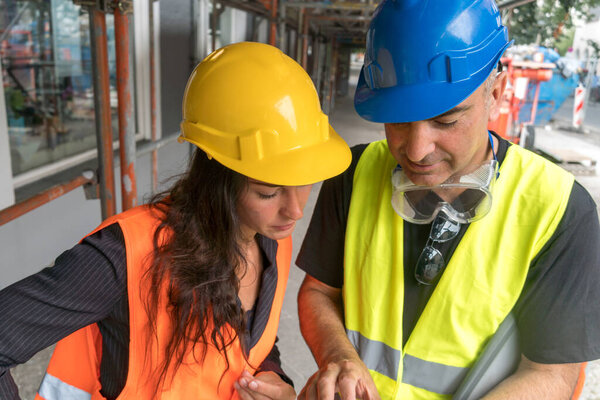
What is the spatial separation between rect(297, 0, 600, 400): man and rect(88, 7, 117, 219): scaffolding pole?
1.55 meters

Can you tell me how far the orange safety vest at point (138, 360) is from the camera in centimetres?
125

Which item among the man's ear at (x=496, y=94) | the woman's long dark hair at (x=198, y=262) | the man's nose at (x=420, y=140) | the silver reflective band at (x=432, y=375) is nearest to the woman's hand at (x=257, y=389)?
the woman's long dark hair at (x=198, y=262)

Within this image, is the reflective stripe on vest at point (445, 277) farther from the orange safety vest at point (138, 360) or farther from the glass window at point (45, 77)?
the glass window at point (45, 77)

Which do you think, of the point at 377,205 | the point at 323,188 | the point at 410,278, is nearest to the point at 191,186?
the point at 323,188

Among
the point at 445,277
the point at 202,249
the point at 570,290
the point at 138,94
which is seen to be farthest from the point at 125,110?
the point at 138,94

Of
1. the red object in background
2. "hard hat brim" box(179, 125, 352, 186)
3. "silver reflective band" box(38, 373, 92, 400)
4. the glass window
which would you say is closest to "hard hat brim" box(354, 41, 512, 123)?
"hard hat brim" box(179, 125, 352, 186)

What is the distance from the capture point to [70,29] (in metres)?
5.00

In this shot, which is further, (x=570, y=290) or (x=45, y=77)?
(x=45, y=77)

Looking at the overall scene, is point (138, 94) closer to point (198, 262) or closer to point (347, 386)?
point (198, 262)

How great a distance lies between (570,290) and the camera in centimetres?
119

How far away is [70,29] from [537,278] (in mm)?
5140

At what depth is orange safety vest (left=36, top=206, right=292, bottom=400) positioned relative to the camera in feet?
4.10

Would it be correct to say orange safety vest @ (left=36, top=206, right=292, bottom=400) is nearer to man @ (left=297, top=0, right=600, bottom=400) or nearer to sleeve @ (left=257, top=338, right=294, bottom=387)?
sleeve @ (left=257, top=338, right=294, bottom=387)

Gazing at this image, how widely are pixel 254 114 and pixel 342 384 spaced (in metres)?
0.72
